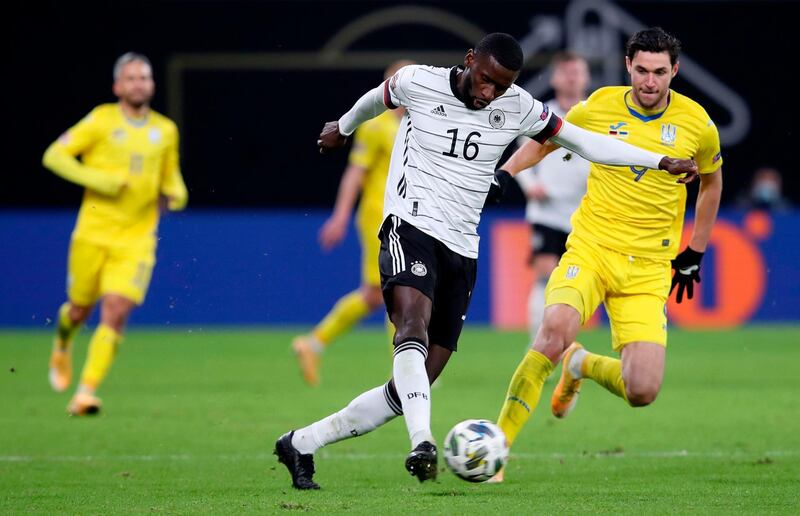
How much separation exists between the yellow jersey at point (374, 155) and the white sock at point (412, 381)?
5.52 meters

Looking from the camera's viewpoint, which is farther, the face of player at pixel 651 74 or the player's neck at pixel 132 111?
the player's neck at pixel 132 111

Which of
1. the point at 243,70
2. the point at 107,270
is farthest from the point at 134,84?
the point at 243,70

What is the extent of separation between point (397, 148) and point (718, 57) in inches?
549

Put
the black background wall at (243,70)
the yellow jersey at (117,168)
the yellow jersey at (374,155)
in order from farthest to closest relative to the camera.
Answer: the black background wall at (243,70) → the yellow jersey at (374,155) → the yellow jersey at (117,168)

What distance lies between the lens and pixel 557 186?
11.4 metres

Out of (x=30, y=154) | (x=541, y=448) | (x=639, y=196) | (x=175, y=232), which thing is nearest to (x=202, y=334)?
(x=175, y=232)

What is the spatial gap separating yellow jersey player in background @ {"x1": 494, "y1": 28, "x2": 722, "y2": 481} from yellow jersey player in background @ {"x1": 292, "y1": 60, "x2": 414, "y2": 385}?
4.41 m

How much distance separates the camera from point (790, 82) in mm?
20328

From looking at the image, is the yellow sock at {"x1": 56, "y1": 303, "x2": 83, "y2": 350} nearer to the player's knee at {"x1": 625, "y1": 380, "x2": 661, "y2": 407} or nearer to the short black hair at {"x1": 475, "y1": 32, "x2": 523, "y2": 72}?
the player's knee at {"x1": 625, "y1": 380, "x2": 661, "y2": 407}

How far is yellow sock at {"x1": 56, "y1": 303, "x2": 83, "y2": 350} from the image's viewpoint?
11219 mm

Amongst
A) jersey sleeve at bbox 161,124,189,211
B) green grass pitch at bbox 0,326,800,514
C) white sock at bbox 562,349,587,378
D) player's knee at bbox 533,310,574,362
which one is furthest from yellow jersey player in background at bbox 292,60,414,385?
player's knee at bbox 533,310,574,362

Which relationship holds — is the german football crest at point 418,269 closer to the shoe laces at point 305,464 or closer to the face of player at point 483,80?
the face of player at point 483,80

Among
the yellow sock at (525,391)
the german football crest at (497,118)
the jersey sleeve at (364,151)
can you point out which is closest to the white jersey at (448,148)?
the german football crest at (497,118)

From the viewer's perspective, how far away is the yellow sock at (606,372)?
7.60 metres
